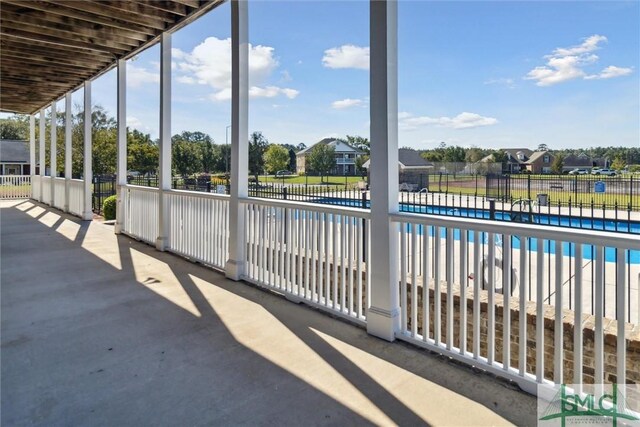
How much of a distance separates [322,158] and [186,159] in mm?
10702

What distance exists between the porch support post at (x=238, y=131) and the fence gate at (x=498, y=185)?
9967mm

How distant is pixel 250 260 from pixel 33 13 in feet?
14.0

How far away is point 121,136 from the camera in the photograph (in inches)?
277

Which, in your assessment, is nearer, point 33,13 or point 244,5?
point 244,5

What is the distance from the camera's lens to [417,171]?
583 inches

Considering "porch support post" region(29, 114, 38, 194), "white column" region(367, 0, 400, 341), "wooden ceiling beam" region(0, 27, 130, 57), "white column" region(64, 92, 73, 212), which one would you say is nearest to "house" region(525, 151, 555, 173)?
"white column" region(367, 0, 400, 341)

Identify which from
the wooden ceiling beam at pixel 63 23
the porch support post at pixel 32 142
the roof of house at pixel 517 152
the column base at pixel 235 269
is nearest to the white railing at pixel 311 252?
the column base at pixel 235 269

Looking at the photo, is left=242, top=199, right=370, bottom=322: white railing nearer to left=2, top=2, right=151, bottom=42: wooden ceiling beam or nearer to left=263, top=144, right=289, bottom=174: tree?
left=2, top=2, right=151, bottom=42: wooden ceiling beam

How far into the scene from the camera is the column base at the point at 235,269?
418cm

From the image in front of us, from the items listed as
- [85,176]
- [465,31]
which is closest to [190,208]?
[85,176]

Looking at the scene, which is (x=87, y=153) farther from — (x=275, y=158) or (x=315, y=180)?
(x=275, y=158)

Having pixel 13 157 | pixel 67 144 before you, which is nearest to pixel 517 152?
pixel 67 144

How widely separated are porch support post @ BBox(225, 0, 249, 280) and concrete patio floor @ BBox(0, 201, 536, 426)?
454 millimetres

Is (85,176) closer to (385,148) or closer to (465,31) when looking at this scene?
(385,148)
